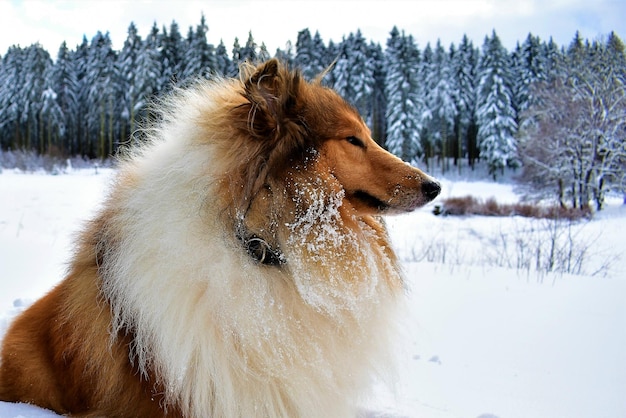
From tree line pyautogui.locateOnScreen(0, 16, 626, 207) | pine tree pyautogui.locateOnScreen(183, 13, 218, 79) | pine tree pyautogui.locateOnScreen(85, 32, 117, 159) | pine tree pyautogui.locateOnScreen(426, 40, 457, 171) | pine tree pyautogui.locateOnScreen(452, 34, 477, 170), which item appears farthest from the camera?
pine tree pyautogui.locateOnScreen(452, 34, 477, 170)

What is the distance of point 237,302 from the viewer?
2.01 metres

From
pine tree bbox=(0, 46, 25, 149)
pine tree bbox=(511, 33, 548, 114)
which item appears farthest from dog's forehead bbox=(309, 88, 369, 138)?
pine tree bbox=(0, 46, 25, 149)

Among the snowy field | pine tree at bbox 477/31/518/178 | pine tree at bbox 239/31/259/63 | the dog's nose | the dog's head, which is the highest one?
pine tree at bbox 477/31/518/178

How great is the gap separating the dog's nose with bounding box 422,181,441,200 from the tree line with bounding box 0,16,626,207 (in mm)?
24252

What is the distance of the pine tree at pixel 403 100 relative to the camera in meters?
37.0

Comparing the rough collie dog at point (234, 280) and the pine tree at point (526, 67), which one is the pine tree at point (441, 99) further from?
the rough collie dog at point (234, 280)

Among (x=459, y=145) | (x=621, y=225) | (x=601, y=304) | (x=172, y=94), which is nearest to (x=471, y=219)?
(x=621, y=225)

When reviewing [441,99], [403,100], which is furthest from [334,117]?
[441,99]

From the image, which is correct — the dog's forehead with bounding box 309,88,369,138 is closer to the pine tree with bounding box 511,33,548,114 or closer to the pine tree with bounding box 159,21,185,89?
the pine tree with bounding box 159,21,185,89

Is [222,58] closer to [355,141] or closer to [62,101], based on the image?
[62,101]

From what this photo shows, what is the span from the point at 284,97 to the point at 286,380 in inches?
53.9

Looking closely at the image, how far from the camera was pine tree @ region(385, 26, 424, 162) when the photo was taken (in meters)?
37.0

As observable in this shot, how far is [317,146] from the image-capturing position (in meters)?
2.30

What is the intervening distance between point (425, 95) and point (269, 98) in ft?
154
